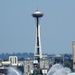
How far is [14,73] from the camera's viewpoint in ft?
176

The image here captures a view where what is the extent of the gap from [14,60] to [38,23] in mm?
23966

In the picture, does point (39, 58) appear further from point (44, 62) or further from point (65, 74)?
point (65, 74)

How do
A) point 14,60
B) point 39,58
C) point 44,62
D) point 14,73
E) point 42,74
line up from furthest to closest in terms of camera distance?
point 14,60 < point 39,58 < point 44,62 < point 42,74 < point 14,73

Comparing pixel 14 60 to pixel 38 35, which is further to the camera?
pixel 14 60

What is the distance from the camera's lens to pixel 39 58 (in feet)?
445

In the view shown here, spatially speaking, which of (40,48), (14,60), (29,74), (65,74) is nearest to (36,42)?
(40,48)

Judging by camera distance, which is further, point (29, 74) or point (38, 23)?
point (38, 23)

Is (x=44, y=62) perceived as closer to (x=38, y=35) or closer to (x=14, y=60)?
(x=38, y=35)

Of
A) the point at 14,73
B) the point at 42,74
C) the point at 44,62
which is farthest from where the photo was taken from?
the point at 44,62

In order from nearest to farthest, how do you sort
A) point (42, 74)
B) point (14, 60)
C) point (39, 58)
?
point (42, 74)
point (39, 58)
point (14, 60)

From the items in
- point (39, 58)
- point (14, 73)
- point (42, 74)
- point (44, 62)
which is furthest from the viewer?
point (39, 58)

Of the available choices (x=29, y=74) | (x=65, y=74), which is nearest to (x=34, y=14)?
(x=29, y=74)

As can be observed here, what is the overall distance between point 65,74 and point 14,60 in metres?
106

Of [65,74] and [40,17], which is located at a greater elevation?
[40,17]
